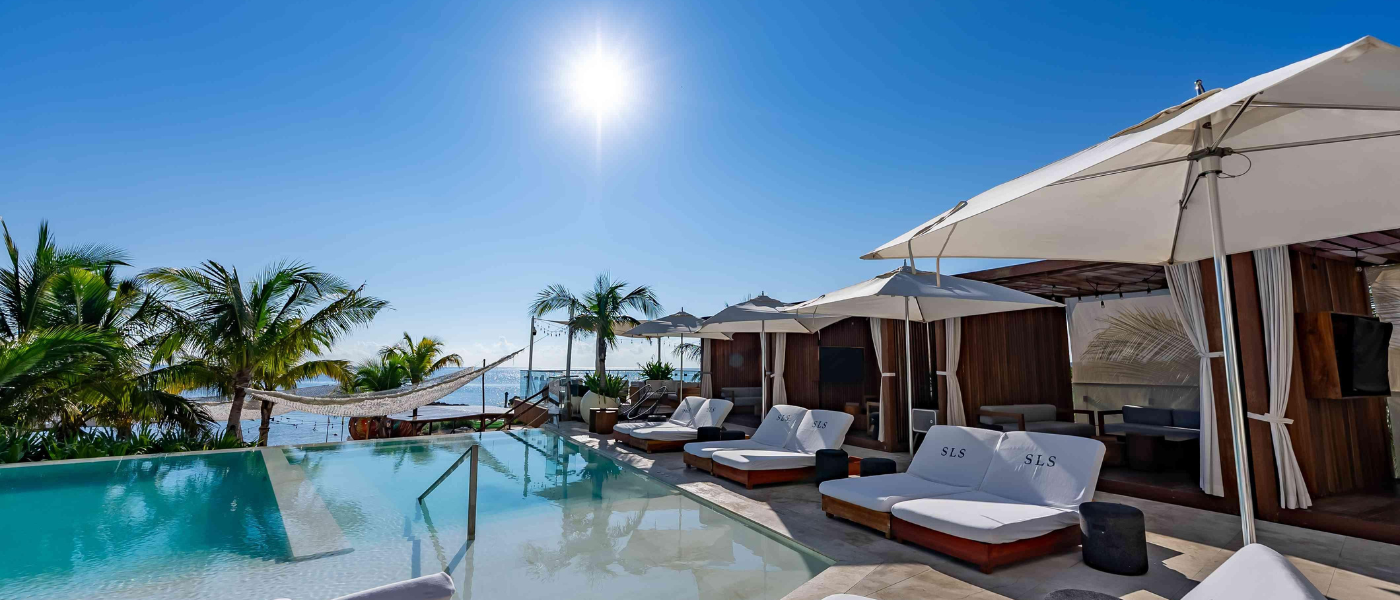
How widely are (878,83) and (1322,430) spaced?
20.9 feet

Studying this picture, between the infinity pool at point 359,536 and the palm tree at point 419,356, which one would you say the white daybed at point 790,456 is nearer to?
the infinity pool at point 359,536

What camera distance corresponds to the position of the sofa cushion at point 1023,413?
7734 mm

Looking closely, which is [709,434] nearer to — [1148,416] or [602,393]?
[602,393]

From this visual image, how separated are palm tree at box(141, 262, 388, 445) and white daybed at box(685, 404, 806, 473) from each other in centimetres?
691

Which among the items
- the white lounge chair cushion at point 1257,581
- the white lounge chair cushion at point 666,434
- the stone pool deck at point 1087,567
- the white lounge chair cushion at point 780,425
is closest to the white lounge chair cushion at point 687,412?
the white lounge chair cushion at point 666,434

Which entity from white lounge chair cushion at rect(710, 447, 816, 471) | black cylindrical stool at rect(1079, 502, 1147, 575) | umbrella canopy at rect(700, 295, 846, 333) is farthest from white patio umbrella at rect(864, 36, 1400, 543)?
umbrella canopy at rect(700, 295, 846, 333)

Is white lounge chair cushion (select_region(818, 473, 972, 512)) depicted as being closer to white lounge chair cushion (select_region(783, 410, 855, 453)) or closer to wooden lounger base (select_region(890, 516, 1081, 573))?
wooden lounger base (select_region(890, 516, 1081, 573))

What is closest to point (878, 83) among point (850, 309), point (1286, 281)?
point (850, 309)

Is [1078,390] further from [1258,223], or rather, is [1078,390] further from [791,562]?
[791,562]

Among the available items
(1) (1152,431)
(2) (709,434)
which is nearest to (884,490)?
(2) (709,434)

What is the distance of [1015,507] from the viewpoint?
3.85 metres

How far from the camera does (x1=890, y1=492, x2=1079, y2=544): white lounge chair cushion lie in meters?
3.50

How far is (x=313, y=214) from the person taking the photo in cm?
1117

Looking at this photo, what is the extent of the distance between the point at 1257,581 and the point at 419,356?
17.5m
